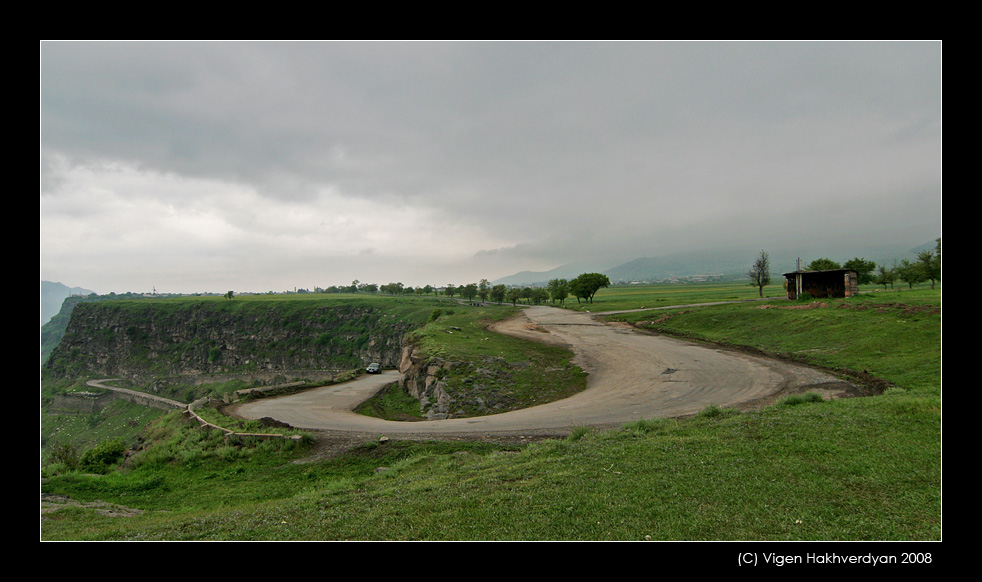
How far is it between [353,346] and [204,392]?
1358 inches

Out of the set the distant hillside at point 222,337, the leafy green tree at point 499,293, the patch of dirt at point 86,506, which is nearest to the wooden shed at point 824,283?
the patch of dirt at point 86,506

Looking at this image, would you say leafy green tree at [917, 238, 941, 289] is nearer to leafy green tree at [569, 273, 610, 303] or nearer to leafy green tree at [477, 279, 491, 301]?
leafy green tree at [569, 273, 610, 303]

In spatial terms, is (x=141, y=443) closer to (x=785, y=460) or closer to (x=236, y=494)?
(x=236, y=494)

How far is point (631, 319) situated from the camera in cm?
5019

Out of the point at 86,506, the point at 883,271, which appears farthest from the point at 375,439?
the point at 883,271

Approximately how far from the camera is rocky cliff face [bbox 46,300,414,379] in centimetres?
11244

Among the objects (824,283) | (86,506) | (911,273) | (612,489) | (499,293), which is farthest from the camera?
(499,293)

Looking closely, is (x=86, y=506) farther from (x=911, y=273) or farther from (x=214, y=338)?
(x=214, y=338)

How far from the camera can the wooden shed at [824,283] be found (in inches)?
1610

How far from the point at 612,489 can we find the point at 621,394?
1426cm

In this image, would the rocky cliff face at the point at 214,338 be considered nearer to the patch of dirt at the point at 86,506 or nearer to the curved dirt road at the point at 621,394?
the curved dirt road at the point at 621,394

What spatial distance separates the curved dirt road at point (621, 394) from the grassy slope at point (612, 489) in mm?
3789

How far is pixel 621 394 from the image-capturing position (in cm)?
2022
